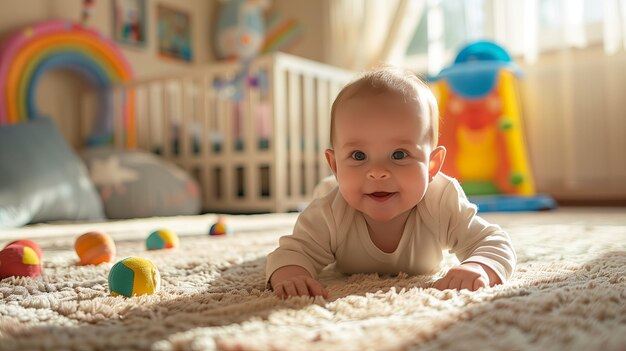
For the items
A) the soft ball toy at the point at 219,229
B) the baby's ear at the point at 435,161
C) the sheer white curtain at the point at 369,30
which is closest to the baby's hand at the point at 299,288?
the baby's ear at the point at 435,161

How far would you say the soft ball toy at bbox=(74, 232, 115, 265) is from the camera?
96 centimetres

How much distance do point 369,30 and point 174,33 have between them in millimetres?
1162

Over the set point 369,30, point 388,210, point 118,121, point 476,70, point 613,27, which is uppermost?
point 369,30

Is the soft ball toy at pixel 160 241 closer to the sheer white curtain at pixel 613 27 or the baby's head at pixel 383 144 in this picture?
the baby's head at pixel 383 144

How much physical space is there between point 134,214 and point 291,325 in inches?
75.4

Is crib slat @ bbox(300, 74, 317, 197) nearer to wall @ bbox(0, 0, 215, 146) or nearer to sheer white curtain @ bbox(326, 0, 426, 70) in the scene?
sheer white curtain @ bbox(326, 0, 426, 70)

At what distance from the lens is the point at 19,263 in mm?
832

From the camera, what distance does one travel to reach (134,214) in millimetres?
2309

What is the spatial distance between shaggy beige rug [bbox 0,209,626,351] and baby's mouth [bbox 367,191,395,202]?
11 centimetres

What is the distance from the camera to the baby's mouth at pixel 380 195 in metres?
0.75

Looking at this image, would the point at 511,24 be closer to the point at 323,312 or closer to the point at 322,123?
the point at 322,123

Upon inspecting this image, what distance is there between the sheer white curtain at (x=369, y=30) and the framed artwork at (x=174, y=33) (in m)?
0.86

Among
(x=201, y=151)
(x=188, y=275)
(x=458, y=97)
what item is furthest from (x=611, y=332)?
(x=201, y=151)

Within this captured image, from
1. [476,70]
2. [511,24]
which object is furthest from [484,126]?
[511,24]
